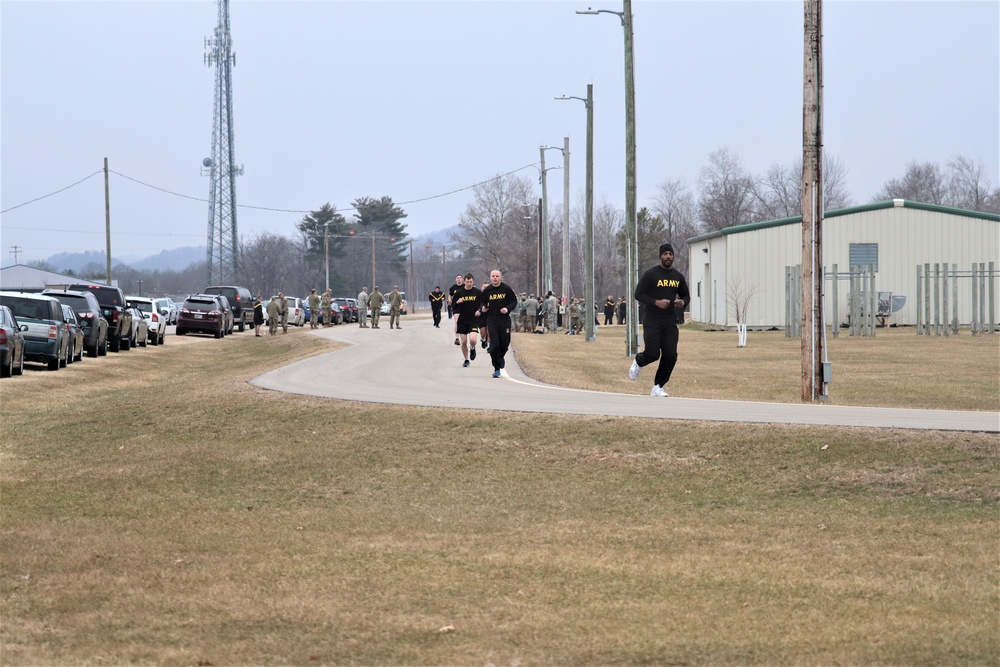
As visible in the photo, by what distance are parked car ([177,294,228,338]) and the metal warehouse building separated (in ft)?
67.4

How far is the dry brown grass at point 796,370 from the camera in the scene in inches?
805

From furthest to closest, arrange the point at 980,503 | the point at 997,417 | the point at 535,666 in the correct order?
the point at 997,417
the point at 980,503
the point at 535,666

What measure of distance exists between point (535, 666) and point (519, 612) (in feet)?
3.49

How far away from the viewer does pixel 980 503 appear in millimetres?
10094

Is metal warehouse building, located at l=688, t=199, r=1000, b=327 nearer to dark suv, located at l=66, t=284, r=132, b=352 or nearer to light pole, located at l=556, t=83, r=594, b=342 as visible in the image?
light pole, located at l=556, t=83, r=594, b=342

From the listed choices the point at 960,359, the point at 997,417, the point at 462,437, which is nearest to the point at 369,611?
the point at 462,437

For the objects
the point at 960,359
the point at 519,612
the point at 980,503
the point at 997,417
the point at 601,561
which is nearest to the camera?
the point at 519,612

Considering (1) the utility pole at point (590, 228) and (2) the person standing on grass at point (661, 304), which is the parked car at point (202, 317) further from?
(2) the person standing on grass at point (661, 304)

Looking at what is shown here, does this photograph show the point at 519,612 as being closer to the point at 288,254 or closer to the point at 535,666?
the point at 535,666

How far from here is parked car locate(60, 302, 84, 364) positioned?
2957 centimetres

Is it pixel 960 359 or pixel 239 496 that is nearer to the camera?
pixel 239 496

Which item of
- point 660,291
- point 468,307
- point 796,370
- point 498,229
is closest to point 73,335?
point 468,307

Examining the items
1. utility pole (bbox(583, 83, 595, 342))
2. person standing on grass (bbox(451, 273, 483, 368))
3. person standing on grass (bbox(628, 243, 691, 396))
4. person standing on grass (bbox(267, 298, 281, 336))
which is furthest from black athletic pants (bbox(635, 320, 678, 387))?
person standing on grass (bbox(267, 298, 281, 336))

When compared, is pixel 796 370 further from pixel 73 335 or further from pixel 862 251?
pixel 862 251
